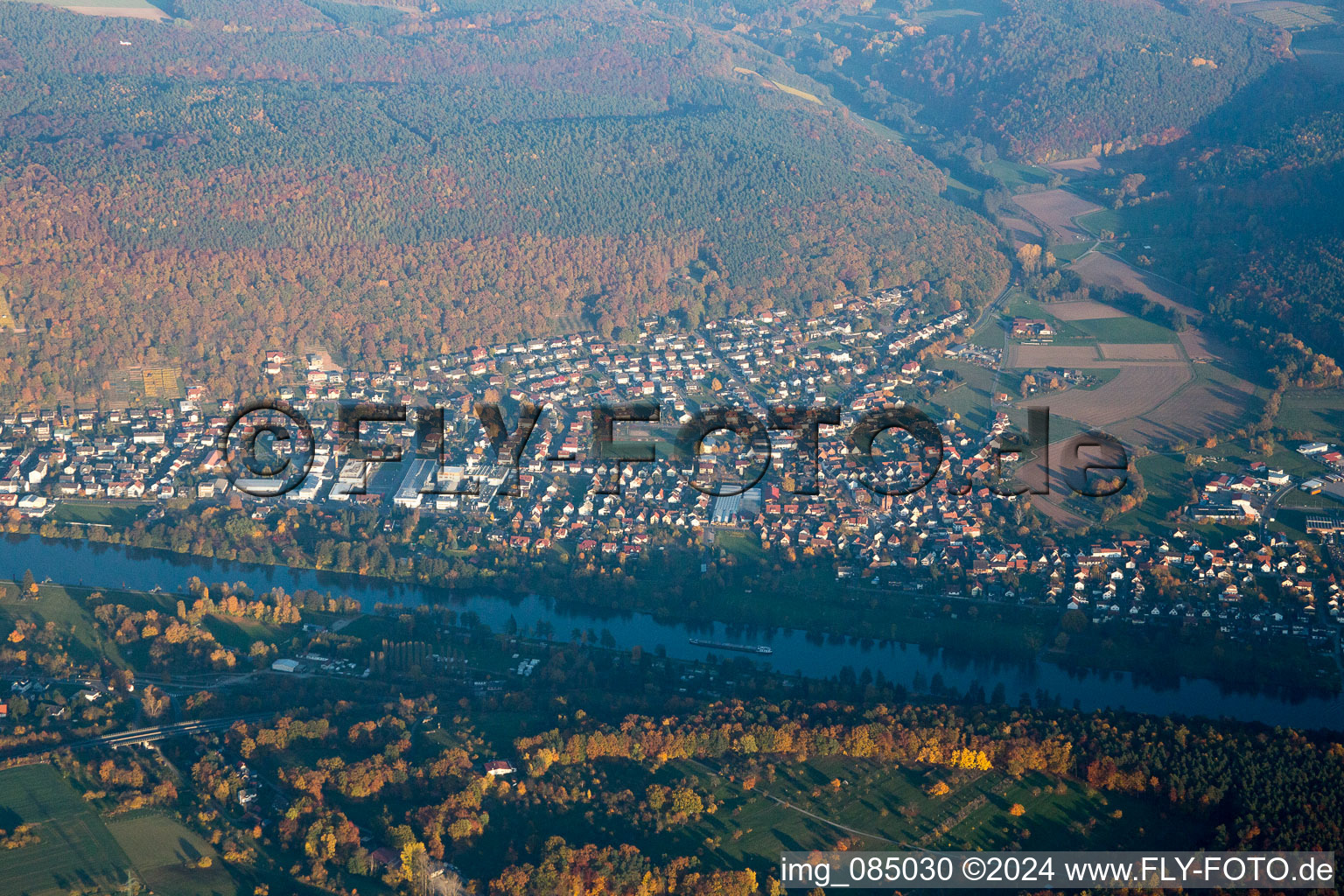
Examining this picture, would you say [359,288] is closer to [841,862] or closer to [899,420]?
[899,420]

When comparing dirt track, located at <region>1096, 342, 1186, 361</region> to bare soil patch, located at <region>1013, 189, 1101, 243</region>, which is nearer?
dirt track, located at <region>1096, 342, 1186, 361</region>

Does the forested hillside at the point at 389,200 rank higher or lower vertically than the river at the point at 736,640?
higher

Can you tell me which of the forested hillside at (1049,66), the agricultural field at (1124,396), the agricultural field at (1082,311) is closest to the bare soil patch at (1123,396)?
the agricultural field at (1124,396)

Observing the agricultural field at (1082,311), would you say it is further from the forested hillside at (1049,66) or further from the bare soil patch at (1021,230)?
the forested hillside at (1049,66)

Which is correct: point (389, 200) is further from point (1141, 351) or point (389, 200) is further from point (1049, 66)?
point (1049, 66)

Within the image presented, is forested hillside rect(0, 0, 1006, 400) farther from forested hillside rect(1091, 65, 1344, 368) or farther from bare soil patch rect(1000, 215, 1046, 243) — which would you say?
forested hillside rect(1091, 65, 1344, 368)

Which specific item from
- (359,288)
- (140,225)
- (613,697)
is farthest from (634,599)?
(140,225)

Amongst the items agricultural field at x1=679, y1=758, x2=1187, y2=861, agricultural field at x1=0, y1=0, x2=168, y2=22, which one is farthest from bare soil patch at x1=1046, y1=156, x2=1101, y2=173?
agricultural field at x1=0, y1=0, x2=168, y2=22

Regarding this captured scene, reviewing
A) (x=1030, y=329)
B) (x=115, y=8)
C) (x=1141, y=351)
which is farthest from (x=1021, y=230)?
(x=115, y=8)
